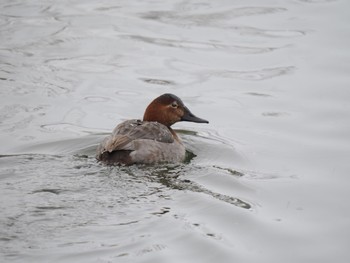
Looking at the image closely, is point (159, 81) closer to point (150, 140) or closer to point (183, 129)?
point (183, 129)

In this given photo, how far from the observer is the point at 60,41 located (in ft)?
49.4

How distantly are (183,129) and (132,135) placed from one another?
2.02 meters

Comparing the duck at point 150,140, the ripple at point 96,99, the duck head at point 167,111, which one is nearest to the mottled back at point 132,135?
the duck at point 150,140

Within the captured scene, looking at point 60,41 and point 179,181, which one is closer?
point 179,181

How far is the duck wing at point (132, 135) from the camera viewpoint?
948cm

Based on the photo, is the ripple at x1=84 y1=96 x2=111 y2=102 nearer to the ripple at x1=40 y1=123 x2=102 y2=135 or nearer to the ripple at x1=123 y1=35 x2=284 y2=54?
the ripple at x1=40 y1=123 x2=102 y2=135

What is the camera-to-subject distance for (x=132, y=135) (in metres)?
9.68

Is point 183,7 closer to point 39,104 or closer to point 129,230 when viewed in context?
point 39,104

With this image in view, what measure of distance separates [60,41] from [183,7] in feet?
10.9

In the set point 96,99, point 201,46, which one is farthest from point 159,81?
point 201,46

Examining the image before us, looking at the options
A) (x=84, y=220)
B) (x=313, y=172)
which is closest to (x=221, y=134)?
(x=313, y=172)

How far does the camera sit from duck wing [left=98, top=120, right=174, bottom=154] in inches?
373

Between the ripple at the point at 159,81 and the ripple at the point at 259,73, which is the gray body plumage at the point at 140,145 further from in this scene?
the ripple at the point at 259,73

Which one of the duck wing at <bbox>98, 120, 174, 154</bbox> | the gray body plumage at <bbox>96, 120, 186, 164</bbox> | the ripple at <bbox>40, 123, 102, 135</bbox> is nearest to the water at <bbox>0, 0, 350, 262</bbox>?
the ripple at <bbox>40, 123, 102, 135</bbox>
